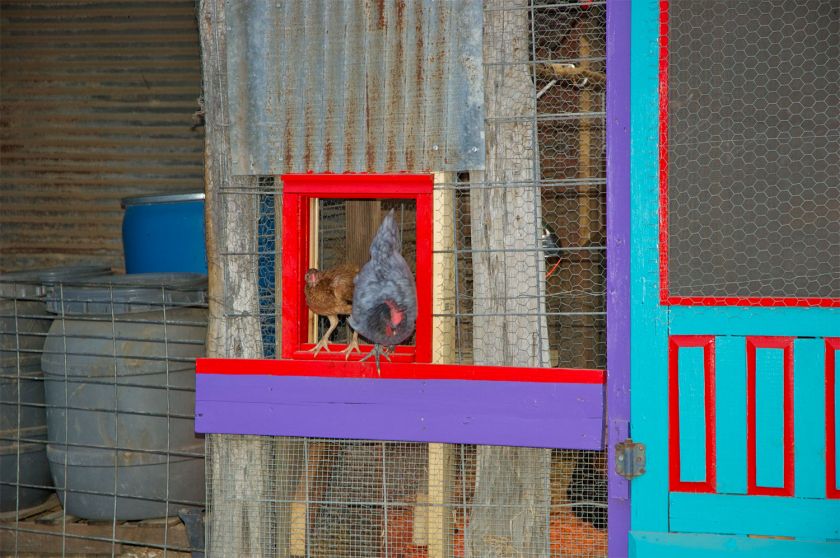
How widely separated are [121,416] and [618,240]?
2.44 m

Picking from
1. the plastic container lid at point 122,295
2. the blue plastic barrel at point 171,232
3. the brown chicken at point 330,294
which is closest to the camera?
the brown chicken at point 330,294

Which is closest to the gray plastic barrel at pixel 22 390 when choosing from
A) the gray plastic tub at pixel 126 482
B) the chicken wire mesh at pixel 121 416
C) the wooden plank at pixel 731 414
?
the chicken wire mesh at pixel 121 416

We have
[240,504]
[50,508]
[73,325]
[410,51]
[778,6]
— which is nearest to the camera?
[778,6]

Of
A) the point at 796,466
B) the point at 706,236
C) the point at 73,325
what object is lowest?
the point at 796,466

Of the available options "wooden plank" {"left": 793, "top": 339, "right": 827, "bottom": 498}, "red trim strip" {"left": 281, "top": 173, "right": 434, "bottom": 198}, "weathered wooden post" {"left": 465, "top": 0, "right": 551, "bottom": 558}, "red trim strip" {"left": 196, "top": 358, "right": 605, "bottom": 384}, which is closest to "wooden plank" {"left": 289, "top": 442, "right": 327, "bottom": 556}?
"red trim strip" {"left": 196, "top": 358, "right": 605, "bottom": 384}

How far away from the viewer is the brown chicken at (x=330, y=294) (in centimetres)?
332

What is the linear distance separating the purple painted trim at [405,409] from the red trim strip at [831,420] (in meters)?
0.85

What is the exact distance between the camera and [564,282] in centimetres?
452

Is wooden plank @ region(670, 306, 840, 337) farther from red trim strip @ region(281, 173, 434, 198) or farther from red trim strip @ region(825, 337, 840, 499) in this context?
red trim strip @ region(281, 173, 434, 198)

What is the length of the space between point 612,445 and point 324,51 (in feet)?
6.61

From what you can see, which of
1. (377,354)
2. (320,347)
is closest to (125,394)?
(320,347)

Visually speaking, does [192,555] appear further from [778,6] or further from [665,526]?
[778,6]

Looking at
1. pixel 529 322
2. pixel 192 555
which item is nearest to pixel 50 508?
pixel 192 555

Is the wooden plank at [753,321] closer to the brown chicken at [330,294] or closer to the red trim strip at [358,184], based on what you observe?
the red trim strip at [358,184]
